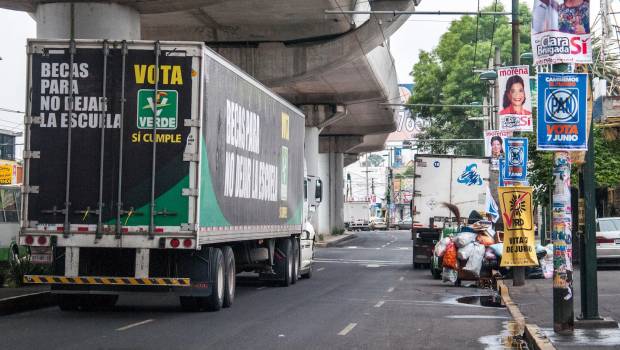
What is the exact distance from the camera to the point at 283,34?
3778 cm

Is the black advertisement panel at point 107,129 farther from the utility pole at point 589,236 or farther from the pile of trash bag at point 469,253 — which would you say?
the pile of trash bag at point 469,253

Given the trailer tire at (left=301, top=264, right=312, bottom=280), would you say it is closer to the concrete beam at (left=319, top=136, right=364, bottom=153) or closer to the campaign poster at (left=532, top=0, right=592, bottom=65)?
the campaign poster at (left=532, top=0, right=592, bottom=65)

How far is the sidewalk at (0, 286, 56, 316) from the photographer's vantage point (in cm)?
1756

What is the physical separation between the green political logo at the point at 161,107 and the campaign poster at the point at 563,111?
5836 millimetres

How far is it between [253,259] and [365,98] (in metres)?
30.0

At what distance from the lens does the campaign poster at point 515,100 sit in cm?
2359

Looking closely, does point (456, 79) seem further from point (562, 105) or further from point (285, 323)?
point (562, 105)

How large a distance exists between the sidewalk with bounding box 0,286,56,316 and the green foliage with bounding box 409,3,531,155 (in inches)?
2255

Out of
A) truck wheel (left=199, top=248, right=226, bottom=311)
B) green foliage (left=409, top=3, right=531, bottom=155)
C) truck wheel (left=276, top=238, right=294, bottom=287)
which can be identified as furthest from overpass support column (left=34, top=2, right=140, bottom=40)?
green foliage (left=409, top=3, right=531, bottom=155)

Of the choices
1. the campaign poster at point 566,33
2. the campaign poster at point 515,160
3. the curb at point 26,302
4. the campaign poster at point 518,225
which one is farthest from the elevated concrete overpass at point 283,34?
the campaign poster at point 566,33

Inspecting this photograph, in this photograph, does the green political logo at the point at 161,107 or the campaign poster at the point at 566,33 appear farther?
the green political logo at the point at 161,107

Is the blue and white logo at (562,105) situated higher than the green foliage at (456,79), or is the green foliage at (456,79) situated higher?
the green foliage at (456,79)

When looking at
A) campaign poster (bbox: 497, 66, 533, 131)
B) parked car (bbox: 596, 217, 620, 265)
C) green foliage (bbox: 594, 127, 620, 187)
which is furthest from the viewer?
green foliage (bbox: 594, 127, 620, 187)

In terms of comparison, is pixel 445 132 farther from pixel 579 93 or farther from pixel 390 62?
pixel 579 93
